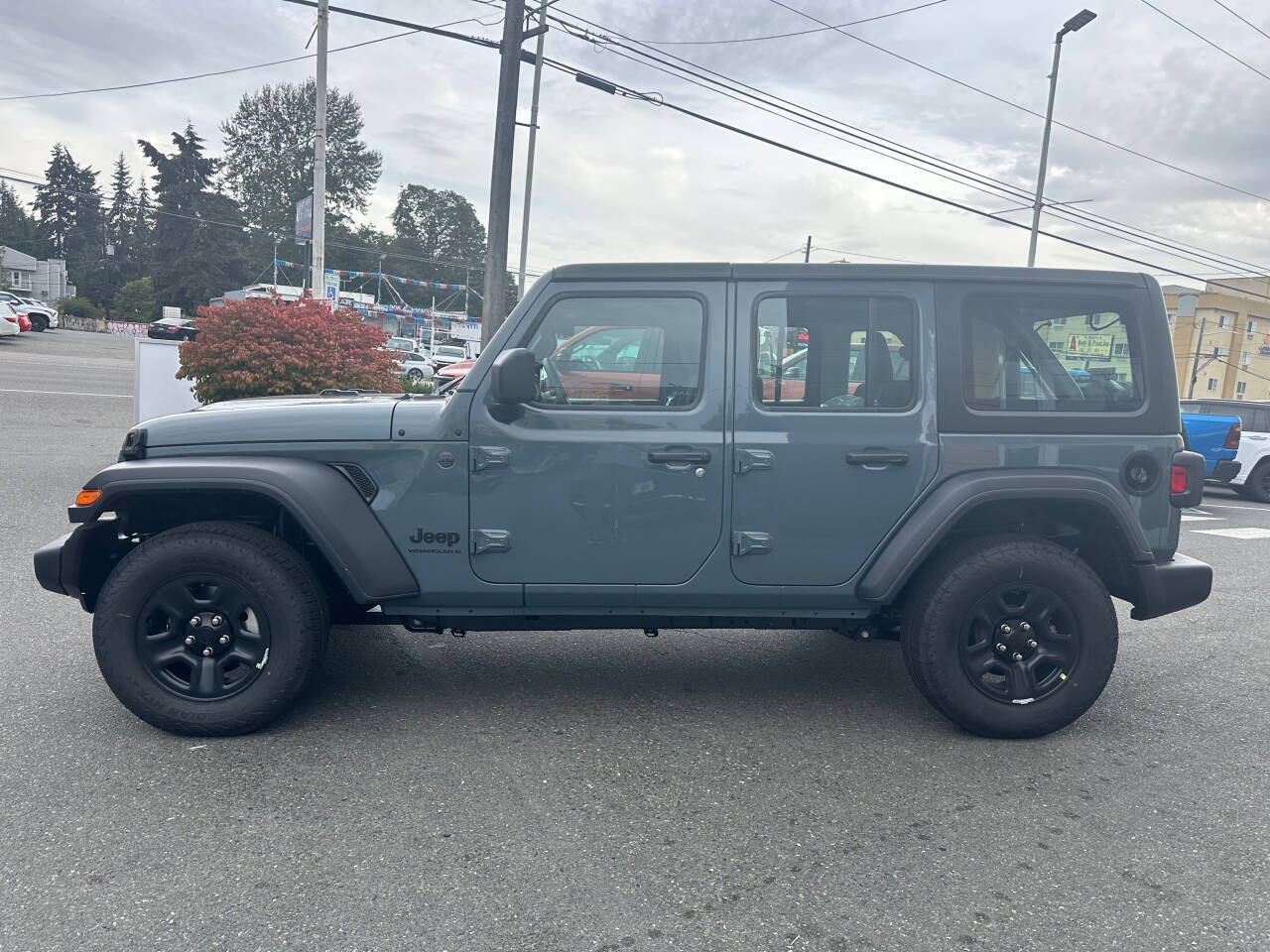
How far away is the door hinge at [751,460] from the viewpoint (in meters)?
3.77

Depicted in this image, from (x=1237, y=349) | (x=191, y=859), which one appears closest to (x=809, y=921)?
(x=191, y=859)

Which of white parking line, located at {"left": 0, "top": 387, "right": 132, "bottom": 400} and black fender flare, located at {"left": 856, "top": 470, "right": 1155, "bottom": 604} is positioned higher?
black fender flare, located at {"left": 856, "top": 470, "right": 1155, "bottom": 604}

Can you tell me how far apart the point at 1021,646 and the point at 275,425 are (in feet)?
10.5

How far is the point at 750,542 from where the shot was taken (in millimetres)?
3799

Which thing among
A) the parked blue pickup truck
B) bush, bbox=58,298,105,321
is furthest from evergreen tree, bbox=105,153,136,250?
the parked blue pickup truck

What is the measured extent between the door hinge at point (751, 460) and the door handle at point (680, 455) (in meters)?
0.13

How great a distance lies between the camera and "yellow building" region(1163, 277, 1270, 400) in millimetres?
56812

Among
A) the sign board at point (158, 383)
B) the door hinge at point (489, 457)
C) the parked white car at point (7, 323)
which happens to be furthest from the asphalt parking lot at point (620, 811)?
the parked white car at point (7, 323)

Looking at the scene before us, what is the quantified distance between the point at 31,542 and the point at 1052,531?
6783 millimetres

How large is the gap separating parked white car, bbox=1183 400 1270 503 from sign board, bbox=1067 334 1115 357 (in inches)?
471

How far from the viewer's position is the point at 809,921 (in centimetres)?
263

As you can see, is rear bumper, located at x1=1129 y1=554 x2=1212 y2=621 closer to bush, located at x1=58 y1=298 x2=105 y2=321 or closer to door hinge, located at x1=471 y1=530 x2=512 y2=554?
door hinge, located at x1=471 y1=530 x2=512 y2=554

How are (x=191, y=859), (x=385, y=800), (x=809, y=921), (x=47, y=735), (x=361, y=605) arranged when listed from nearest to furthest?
(x=809, y=921)
(x=191, y=859)
(x=385, y=800)
(x=47, y=735)
(x=361, y=605)

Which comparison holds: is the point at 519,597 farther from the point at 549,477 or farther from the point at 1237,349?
the point at 1237,349
